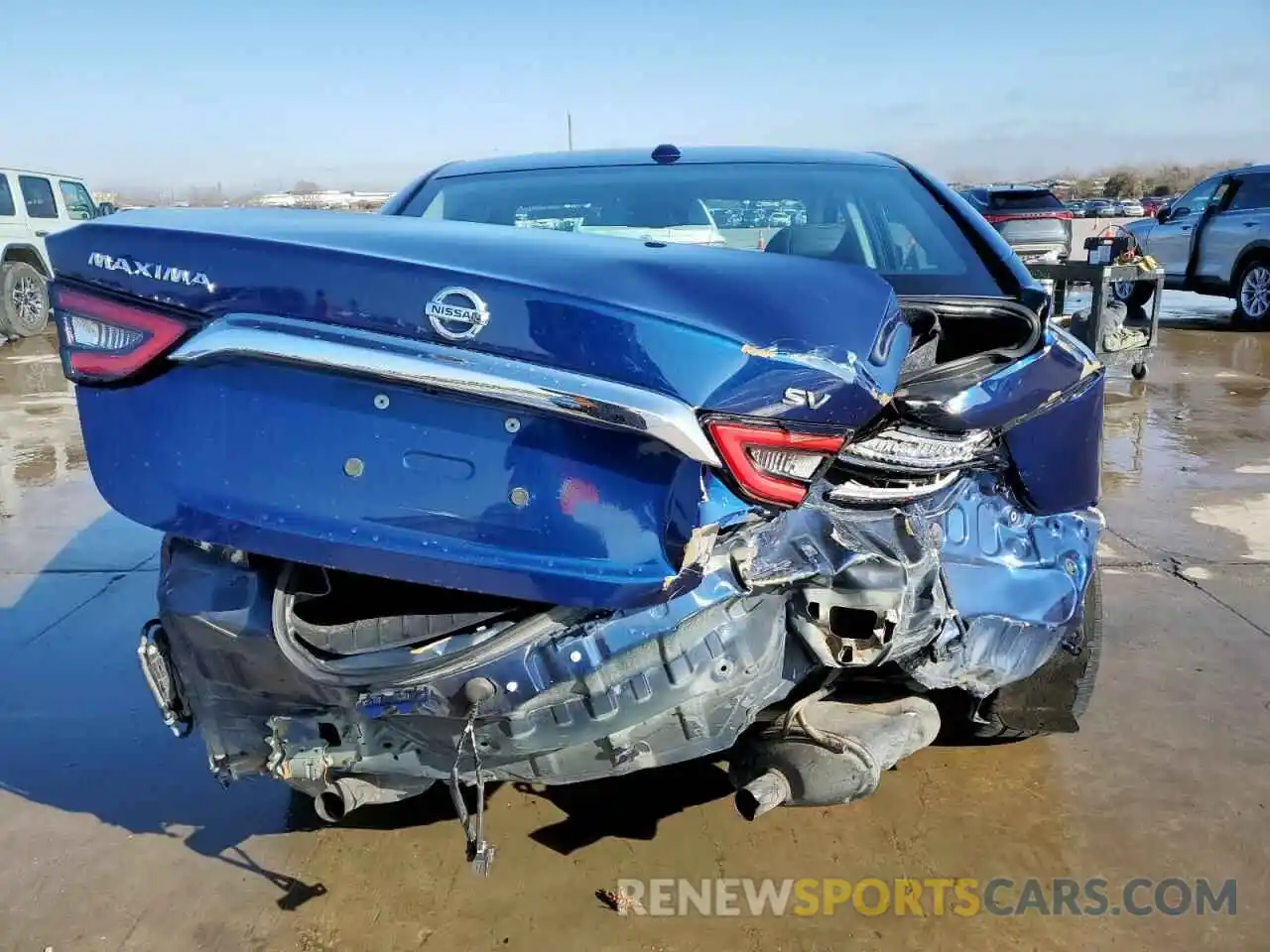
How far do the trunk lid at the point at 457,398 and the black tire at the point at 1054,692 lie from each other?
134 cm

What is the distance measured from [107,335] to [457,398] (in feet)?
2.11

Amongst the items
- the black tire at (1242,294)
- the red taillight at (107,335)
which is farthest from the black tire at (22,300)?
the black tire at (1242,294)

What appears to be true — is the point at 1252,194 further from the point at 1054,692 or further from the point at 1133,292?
the point at 1054,692

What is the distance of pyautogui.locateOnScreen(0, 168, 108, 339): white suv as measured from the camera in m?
11.5

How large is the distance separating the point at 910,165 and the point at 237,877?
8.76 feet

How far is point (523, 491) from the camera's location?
5.29 feet

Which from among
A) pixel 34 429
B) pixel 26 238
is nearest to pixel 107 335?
pixel 34 429

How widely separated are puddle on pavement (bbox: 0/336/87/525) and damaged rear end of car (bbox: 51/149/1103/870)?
151 inches

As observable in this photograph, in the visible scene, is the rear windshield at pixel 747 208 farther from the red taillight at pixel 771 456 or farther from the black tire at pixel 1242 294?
the black tire at pixel 1242 294

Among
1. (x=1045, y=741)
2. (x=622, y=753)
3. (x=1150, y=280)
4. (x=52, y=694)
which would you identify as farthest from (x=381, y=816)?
(x=1150, y=280)

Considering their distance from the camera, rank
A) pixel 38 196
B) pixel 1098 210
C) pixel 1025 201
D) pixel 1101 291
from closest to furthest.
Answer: pixel 1101 291
pixel 38 196
pixel 1025 201
pixel 1098 210

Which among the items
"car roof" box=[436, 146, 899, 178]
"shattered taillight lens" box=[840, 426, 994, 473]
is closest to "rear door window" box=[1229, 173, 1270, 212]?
"car roof" box=[436, 146, 899, 178]

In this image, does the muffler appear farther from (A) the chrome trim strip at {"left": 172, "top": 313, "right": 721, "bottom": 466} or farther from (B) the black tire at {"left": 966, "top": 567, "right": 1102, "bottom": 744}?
(A) the chrome trim strip at {"left": 172, "top": 313, "right": 721, "bottom": 466}

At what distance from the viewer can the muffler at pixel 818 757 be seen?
6.53 ft
